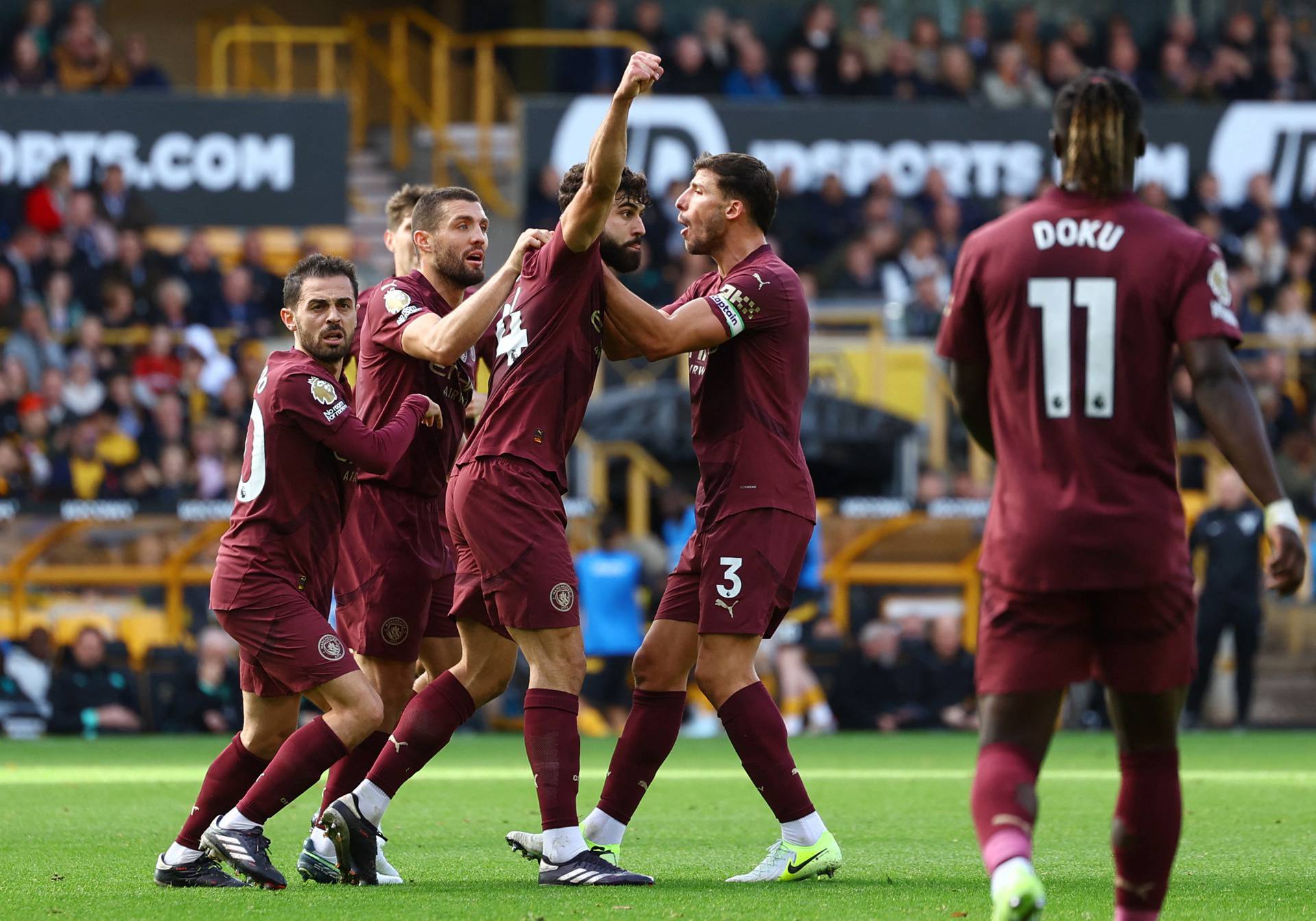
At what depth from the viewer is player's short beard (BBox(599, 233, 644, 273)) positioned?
697 centimetres

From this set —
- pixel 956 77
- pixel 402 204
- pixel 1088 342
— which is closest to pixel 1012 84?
pixel 956 77

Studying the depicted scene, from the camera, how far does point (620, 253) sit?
275 inches

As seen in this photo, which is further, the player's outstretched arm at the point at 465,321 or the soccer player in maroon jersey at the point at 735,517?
the soccer player in maroon jersey at the point at 735,517

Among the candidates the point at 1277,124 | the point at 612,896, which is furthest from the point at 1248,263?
the point at 612,896

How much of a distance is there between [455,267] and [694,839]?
2664 millimetres

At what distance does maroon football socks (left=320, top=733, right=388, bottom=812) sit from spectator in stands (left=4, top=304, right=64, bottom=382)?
468 inches

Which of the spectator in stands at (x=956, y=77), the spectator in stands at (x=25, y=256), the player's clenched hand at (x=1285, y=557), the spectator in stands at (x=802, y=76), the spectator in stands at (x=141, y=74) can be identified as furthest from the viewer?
the spectator in stands at (x=956, y=77)

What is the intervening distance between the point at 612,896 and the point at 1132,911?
1.88 meters

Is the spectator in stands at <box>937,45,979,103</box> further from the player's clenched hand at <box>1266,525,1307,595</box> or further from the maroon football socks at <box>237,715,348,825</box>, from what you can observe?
the player's clenched hand at <box>1266,525,1307,595</box>

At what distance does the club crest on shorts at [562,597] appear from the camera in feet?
21.6

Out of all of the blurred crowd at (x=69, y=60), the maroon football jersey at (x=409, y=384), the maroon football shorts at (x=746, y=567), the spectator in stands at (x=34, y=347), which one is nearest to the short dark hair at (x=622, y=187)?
the maroon football jersey at (x=409, y=384)

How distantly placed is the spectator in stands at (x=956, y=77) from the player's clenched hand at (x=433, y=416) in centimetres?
1751

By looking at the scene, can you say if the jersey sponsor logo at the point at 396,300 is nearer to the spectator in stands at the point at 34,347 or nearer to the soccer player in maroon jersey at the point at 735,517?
the soccer player in maroon jersey at the point at 735,517

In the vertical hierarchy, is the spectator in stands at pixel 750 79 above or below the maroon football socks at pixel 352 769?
above
